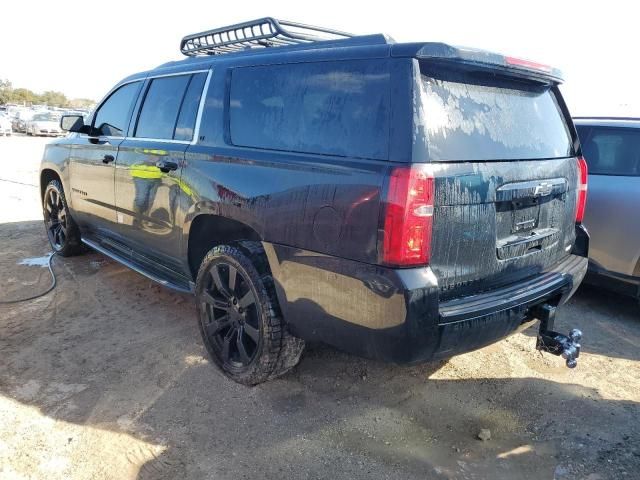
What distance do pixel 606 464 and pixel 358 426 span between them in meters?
1.24

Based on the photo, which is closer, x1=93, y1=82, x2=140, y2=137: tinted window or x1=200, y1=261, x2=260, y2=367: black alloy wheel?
x1=200, y1=261, x2=260, y2=367: black alloy wheel

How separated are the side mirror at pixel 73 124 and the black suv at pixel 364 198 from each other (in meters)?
1.44

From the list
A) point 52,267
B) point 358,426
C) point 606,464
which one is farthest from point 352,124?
point 52,267

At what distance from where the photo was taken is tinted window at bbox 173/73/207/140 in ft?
11.4

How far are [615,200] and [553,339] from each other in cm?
221

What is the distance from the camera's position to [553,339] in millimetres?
2734

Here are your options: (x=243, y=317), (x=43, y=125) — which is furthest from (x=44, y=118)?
(x=243, y=317)

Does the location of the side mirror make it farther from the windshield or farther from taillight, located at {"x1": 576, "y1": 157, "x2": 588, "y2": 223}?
the windshield

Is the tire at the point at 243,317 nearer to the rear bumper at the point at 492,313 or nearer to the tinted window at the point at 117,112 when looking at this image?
the rear bumper at the point at 492,313

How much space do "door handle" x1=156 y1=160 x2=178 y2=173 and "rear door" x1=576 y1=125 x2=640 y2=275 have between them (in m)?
3.48

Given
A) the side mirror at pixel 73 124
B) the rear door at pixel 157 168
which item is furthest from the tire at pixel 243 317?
the side mirror at pixel 73 124

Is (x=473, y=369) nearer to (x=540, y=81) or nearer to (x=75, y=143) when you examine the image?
(x=540, y=81)

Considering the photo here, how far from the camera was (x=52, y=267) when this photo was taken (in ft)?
17.3

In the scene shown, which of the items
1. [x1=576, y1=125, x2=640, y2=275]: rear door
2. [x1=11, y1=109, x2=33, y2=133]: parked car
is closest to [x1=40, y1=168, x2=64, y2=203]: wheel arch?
[x1=576, y1=125, x2=640, y2=275]: rear door
